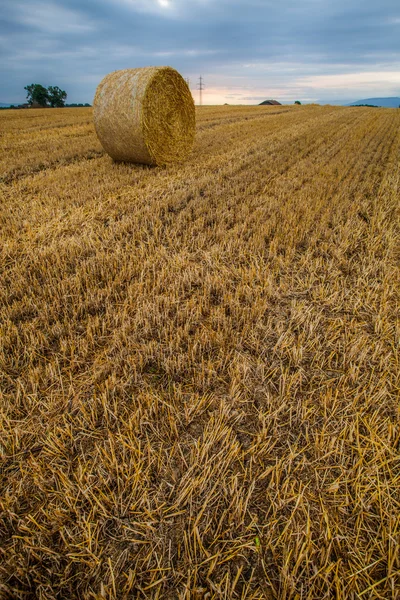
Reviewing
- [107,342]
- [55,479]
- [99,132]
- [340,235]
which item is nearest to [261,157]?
[99,132]

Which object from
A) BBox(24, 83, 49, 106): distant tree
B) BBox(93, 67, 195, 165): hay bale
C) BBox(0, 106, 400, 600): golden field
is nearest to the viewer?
BBox(0, 106, 400, 600): golden field

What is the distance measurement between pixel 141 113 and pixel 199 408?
679 centimetres

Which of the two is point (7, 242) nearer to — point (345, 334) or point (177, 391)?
point (177, 391)

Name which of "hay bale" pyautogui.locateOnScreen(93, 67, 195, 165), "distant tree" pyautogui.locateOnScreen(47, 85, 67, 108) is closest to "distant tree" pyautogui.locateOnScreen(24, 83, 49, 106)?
"distant tree" pyautogui.locateOnScreen(47, 85, 67, 108)

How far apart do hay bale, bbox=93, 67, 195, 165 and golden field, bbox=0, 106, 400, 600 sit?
11.1 ft

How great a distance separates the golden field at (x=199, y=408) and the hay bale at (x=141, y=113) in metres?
3.37

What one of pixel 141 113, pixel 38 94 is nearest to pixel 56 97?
pixel 38 94

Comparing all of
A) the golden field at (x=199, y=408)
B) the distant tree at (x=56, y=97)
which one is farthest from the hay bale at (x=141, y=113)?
the distant tree at (x=56, y=97)

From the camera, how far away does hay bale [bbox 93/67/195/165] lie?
686cm

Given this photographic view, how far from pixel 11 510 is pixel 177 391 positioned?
988mm

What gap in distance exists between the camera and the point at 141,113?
672cm

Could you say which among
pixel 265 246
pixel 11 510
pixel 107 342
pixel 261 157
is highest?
pixel 261 157

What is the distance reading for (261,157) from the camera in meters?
8.30

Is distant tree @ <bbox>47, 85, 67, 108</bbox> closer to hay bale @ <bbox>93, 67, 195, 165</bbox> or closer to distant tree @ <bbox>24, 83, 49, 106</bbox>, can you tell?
distant tree @ <bbox>24, 83, 49, 106</bbox>
